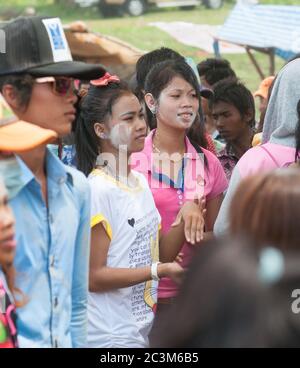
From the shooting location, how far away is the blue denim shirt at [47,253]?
3107 millimetres

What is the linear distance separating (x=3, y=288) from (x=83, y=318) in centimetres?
49

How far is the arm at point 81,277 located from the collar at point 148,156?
1.30 m

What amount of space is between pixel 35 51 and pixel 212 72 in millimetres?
3526

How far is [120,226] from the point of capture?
4137mm

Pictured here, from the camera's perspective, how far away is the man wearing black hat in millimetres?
3121

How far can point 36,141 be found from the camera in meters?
3.01

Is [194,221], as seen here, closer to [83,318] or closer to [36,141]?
[83,318]

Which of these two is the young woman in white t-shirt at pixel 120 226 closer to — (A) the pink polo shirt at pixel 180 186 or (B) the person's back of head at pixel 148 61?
(A) the pink polo shirt at pixel 180 186

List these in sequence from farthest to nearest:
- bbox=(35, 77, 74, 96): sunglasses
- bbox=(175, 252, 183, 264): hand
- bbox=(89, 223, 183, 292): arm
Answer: bbox=(175, 252, 183, 264): hand → bbox=(89, 223, 183, 292): arm → bbox=(35, 77, 74, 96): sunglasses

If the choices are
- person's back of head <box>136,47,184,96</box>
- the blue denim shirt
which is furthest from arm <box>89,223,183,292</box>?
person's back of head <box>136,47,184,96</box>

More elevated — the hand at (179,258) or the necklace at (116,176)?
the necklace at (116,176)

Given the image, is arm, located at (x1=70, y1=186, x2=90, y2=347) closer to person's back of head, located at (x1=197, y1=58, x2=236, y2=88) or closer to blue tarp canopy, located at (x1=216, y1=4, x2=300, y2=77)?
person's back of head, located at (x1=197, y1=58, x2=236, y2=88)

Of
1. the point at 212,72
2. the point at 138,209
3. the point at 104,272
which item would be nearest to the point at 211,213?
the point at 138,209

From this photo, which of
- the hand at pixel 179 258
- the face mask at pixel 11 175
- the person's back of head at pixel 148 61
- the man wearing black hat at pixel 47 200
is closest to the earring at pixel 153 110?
the person's back of head at pixel 148 61
